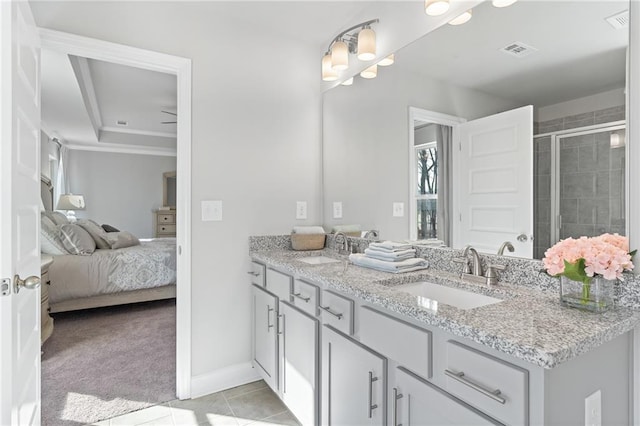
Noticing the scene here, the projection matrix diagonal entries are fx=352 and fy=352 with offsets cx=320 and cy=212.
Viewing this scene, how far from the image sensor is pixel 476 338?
2.92ft

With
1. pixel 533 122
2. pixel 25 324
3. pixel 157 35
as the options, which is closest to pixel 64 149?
pixel 157 35

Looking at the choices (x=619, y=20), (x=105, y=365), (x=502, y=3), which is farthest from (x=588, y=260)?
(x=105, y=365)

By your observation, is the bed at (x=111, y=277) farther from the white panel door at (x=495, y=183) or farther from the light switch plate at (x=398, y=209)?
the white panel door at (x=495, y=183)

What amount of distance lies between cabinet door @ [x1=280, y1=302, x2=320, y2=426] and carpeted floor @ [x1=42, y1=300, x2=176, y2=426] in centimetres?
86

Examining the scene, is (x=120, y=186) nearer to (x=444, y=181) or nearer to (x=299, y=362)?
(x=299, y=362)

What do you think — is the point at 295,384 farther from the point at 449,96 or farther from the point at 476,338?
the point at 449,96

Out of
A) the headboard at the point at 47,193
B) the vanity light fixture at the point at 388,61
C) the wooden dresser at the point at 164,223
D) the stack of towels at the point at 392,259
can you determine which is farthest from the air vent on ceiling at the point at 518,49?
the wooden dresser at the point at 164,223

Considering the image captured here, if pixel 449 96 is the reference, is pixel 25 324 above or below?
below

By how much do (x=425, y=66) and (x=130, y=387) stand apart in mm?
2662

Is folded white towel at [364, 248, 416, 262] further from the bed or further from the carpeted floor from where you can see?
the bed

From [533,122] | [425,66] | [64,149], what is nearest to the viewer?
[533,122]

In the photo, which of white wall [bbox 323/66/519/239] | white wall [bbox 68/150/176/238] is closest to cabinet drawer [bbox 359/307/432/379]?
white wall [bbox 323/66/519/239]

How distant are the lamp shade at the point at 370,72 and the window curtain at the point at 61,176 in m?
6.06

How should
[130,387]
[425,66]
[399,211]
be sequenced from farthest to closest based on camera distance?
1. [130,387]
2. [399,211]
3. [425,66]
